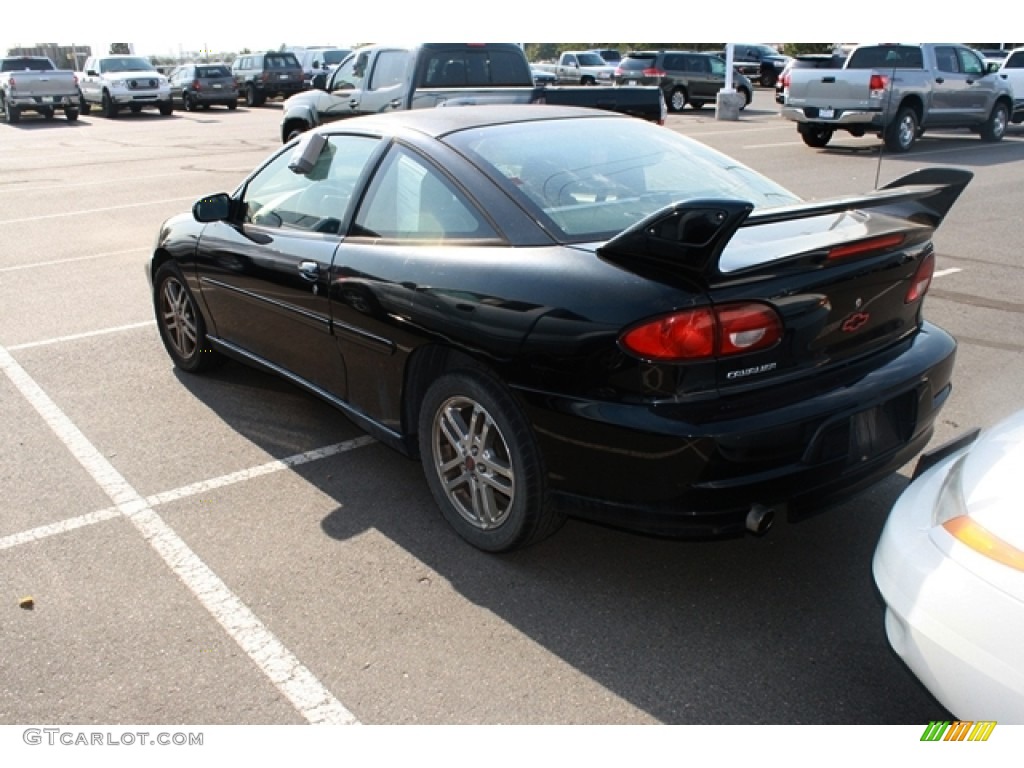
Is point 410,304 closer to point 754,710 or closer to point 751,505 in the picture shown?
point 751,505

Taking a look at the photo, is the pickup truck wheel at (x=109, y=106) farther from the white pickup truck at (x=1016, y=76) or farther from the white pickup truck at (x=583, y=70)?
the white pickup truck at (x=1016, y=76)

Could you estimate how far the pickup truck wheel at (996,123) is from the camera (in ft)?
61.3

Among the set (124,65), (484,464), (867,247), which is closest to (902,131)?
(867,247)

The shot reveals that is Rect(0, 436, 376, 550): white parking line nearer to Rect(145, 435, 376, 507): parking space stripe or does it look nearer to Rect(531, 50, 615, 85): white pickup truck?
Rect(145, 435, 376, 507): parking space stripe

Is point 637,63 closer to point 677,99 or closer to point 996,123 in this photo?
point 677,99

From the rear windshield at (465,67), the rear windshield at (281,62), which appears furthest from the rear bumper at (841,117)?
the rear windshield at (281,62)

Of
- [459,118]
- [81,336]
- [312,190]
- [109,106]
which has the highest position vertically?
[459,118]

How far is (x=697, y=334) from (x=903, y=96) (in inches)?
619

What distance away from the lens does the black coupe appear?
2.90 meters

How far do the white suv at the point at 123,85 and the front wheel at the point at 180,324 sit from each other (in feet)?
85.8

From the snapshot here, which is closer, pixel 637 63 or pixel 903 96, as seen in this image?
pixel 903 96

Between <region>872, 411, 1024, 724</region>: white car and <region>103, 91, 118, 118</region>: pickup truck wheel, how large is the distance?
3055cm

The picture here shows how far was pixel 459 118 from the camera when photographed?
4047 mm
